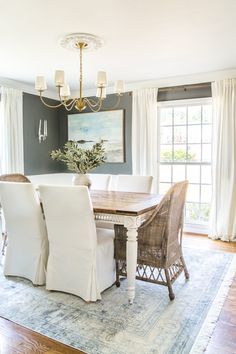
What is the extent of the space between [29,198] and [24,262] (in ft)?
2.17

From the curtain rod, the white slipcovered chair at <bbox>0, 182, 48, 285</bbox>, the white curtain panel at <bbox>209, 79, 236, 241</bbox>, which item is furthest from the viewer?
the curtain rod

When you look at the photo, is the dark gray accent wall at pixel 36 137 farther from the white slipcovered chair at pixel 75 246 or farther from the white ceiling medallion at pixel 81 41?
the white slipcovered chair at pixel 75 246

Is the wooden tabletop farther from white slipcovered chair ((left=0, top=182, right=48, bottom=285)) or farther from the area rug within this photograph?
the area rug

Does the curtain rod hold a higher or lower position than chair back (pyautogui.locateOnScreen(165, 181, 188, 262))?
higher

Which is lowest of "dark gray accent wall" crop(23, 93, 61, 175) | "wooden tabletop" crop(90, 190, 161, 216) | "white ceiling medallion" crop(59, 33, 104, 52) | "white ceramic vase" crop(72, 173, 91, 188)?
"wooden tabletop" crop(90, 190, 161, 216)

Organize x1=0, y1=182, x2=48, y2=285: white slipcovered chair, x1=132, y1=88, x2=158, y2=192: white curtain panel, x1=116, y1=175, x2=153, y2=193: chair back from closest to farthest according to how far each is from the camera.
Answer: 1. x1=0, y1=182, x2=48, y2=285: white slipcovered chair
2. x1=116, y1=175, x2=153, y2=193: chair back
3. x1=132, y1=88, x2=158, y2=192: white curtain panel

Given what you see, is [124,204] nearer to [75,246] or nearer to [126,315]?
[75,246]

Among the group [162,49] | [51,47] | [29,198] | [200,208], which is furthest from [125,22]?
[200,208]

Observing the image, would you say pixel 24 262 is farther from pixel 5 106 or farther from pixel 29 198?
pixel 5 106

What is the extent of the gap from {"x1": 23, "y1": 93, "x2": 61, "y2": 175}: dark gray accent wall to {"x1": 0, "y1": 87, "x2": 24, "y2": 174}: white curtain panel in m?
0.20

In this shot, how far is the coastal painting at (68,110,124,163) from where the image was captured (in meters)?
5.08

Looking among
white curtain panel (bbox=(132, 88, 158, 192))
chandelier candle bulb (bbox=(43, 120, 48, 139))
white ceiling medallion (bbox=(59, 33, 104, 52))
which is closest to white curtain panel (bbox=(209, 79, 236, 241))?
white curtain panel (bbox=(132, 88, 158, 192))

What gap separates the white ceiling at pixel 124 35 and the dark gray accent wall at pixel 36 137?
2.76 ft

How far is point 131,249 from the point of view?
7.89 ft
